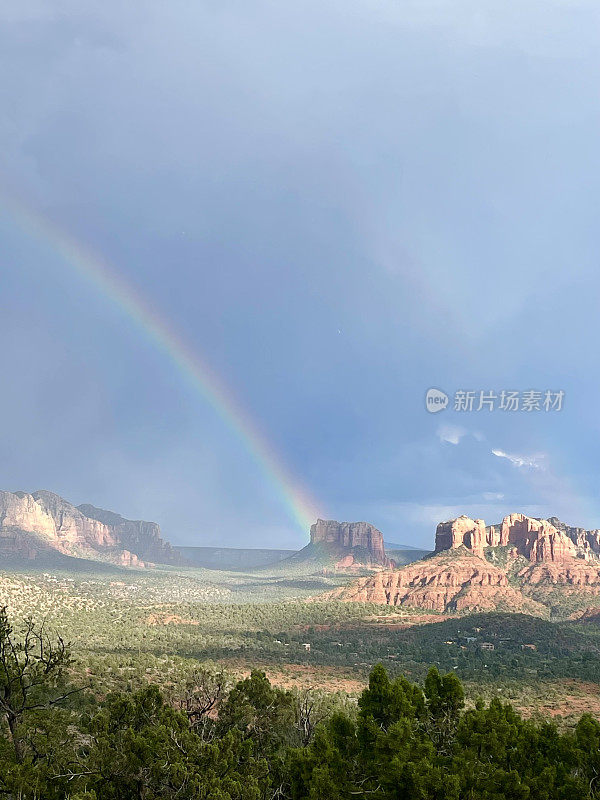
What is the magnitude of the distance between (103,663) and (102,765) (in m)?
33.8

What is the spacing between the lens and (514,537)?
16162cm

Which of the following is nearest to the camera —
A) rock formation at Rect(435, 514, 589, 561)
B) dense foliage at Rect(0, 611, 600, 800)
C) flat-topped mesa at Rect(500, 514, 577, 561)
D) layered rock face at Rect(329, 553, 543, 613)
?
dense foliage at Rect(0, 611, 600, 800)

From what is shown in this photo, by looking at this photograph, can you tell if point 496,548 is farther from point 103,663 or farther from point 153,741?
point 153,741

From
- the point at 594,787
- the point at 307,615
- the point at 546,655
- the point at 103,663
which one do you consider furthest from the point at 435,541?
the point at 594,787

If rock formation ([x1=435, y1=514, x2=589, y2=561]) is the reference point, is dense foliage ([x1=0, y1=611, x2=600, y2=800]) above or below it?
below

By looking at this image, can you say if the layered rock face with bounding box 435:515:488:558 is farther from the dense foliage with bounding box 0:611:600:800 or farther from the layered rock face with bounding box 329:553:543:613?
the dense foliage with bounding box 0:611:600:800

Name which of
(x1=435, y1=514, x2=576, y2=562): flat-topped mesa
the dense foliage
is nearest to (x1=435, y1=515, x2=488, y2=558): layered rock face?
(x1=435, y1=514, x2=576, y2=562): flat-topped mesa

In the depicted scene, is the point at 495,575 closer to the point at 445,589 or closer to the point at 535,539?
the point at 445,589

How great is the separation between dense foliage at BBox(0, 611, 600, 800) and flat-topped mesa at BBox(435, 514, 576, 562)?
14271cm

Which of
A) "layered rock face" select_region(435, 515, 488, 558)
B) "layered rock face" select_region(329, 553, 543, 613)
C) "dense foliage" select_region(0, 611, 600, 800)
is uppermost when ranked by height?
"layered rock face" select_region(435, 515, 488, 558)

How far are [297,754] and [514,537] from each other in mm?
162897

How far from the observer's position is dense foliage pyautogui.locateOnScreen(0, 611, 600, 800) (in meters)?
14.0

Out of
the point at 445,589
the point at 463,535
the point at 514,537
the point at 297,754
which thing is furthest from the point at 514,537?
the point at 297,754

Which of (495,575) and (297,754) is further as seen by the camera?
(495,575)
